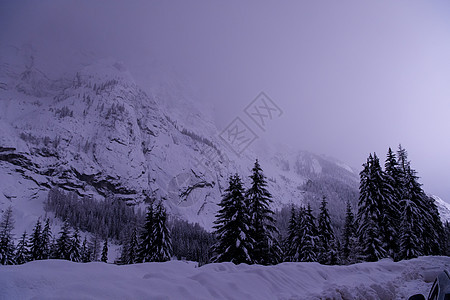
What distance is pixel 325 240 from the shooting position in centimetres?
3353

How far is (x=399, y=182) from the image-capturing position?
96.4 feet

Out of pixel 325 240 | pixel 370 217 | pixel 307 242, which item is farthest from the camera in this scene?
pixel 325 240

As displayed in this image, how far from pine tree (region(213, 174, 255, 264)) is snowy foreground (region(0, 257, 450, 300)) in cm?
1101

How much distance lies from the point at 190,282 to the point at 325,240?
106 ft

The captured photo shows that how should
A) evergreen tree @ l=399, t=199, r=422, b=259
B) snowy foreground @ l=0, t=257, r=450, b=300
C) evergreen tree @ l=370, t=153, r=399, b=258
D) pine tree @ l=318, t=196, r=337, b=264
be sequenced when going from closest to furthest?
snowy foreground @ l=0, t=257, r=450, b=300, evergreen tree @ l=399, t=199, r=422, b=259, evergreen tree @ l=370, t=153, r=399, b=258, pine tree @ l=318, t=196, r=337, b=264

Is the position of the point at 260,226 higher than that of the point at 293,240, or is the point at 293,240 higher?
the point at 260,226

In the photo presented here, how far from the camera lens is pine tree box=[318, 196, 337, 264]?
31.0 metres

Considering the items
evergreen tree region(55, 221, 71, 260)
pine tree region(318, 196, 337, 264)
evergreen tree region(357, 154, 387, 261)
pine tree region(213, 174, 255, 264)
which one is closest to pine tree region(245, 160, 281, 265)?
pine tree region(213, 174, 255, 264)

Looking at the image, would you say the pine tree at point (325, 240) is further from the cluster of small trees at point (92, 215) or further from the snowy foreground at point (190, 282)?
the cluster of small trees at point (92, 215)

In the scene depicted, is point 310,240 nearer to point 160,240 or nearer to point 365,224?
point 365,224

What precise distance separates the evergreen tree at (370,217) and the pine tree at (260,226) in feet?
29.0

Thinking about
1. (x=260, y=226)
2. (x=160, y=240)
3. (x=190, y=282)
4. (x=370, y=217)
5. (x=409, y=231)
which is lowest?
(x=160, y=240)

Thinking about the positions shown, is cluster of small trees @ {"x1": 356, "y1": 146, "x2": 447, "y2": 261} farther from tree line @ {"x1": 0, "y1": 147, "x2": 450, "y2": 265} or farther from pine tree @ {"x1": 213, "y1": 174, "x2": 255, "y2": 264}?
pine tree @ {"x1": 213, "y1": 174, "x2": 255, "y2": 264}

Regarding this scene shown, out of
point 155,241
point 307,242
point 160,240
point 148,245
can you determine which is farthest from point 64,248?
point 307,242
